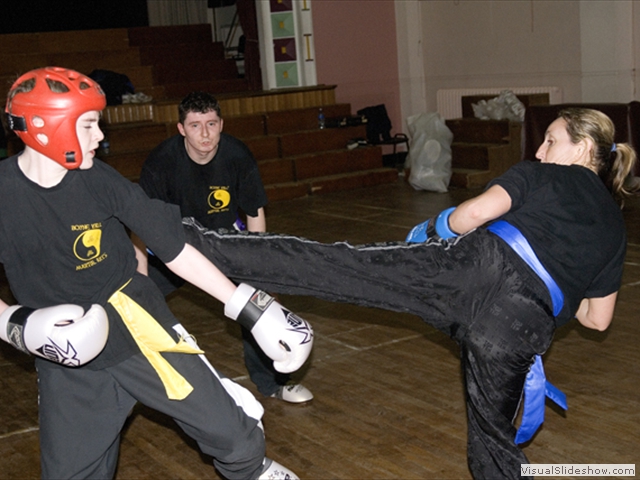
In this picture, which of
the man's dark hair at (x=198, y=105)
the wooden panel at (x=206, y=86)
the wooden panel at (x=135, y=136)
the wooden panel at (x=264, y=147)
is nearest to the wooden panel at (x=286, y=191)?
the wooden panel at (x=264, y=147)

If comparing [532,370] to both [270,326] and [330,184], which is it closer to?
[270,326]

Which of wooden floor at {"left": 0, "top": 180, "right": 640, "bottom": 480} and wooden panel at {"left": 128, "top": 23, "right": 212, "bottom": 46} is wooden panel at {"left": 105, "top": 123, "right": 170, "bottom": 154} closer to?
wooden panel at {"left": 128, "top": 23, "right": 212, "bottom": 46}

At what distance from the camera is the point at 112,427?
7.27 feet

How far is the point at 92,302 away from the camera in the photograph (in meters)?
2.20

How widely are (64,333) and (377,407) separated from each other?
1.91 meters

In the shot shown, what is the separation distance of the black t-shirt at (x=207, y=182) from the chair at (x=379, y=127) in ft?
26.1

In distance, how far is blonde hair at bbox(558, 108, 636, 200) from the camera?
247 cm

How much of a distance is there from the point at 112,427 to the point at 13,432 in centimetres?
164

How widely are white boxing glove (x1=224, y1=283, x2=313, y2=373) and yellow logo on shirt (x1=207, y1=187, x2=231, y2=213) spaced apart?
143 cm

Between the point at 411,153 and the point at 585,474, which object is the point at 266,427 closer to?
the point at 585,474

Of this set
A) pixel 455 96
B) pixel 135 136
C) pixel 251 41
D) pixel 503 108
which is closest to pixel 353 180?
pixel 503 108

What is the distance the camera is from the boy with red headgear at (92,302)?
6.77 ft

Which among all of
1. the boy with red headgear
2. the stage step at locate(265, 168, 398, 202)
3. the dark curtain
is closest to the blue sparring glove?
the boy with red headgear

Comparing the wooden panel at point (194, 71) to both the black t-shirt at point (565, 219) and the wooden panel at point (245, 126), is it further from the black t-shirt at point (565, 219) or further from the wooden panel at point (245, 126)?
the black t-shirt at point (565, 219)
